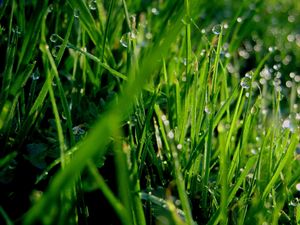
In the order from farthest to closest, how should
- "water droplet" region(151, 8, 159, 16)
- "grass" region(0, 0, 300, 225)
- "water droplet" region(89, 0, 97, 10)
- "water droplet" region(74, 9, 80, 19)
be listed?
"water droplet" region(151, 8, 159, 16) < "water droplet" region(89, 0, 97, 10) < "water droplet" region(74, 9, 80, 19) < "grass" region(0, 0, 300, 225)

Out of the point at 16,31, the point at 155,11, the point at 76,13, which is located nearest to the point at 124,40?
the point at 76,13

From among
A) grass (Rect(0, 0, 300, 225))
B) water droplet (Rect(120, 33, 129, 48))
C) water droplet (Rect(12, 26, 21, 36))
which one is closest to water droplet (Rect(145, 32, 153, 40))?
grass (Rect(0, 0, 300, 225))

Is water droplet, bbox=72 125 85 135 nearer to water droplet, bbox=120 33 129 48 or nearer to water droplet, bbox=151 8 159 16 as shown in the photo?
water droplet, bbox=120 33 129 48

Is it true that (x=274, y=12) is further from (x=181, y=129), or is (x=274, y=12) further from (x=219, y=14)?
(x=181, y=129)

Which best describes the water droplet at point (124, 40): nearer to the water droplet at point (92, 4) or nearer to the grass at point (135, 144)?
the grass at point (135, 144)

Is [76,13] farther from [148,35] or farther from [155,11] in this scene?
[155,11]

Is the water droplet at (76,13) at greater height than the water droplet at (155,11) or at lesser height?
greater

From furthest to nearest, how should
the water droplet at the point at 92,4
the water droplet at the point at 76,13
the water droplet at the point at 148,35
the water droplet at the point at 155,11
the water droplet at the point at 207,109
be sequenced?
the water droplet at the point at 155,11 < the water droplet at the point at 148,35 < the water droplet at the point at 92,4 < the water droplet at the point at 76,13 < the water droplet at the point at 207,109

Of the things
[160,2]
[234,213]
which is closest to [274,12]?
[160,2]

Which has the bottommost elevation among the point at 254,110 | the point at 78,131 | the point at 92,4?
the point at 254,110

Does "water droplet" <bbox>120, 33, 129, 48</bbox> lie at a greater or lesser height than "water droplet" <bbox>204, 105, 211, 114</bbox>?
greater

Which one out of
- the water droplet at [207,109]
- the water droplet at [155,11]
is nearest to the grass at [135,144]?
the water droplet at [207,109]
